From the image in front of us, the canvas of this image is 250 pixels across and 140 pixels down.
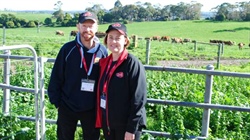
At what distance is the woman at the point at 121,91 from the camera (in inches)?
153

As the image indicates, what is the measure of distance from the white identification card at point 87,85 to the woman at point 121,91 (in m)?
0.18

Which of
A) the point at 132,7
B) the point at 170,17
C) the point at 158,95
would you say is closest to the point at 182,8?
the point at 170,17

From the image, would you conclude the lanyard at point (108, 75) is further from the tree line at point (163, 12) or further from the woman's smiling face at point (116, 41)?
the tree line at point (163, 12)

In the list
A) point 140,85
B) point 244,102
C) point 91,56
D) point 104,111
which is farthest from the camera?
point 244,102

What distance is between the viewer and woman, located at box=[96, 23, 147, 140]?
12.7 feet

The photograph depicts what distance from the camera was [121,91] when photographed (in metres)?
3.98

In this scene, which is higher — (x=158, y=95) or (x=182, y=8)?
(x=182, y=8)

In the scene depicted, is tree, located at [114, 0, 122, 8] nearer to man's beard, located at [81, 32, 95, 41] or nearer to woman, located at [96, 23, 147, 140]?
man's beard, located at [81, 32, 95, 41]

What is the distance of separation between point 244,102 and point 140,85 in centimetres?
438

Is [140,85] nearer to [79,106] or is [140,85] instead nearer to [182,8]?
[79,106]

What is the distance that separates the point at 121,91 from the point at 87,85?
54 cm

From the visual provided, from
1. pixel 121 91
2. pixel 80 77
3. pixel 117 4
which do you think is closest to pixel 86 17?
pixel 80 77

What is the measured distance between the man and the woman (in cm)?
24

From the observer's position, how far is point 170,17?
112m
